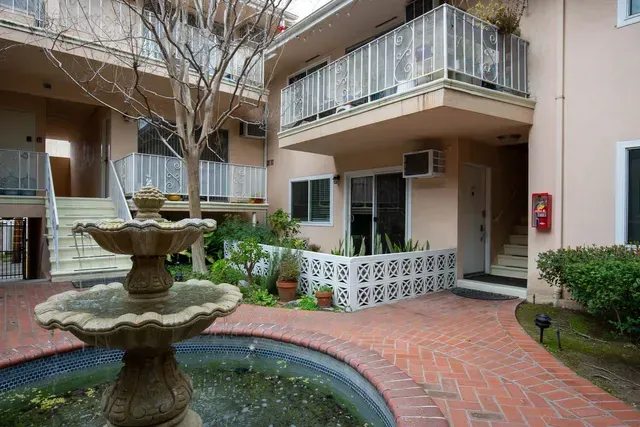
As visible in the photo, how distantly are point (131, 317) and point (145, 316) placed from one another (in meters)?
0.08

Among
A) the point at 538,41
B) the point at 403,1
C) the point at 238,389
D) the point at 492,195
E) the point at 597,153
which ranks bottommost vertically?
the point at 238,389

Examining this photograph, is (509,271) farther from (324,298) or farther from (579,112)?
(324,298)

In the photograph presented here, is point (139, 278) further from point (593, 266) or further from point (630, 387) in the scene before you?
point (593, 266)

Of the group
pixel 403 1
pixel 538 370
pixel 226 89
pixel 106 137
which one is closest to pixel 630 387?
pixel 538 370

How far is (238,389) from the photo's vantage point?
3.55m

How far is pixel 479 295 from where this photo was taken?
6332mm

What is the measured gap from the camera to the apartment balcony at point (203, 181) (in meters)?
8.41

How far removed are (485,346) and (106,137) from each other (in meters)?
10.6

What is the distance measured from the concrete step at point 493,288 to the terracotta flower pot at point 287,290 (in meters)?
3.28

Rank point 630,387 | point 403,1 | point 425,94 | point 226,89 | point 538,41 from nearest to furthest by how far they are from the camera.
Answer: point 630,387
point 425,94
point 538,41
point 403,1
point 226,89

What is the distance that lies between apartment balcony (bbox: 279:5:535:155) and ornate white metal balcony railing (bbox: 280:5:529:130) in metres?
0.01

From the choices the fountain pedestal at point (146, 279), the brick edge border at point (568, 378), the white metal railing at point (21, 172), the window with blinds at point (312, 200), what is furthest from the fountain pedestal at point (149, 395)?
the white metal railing at point (21, 172)

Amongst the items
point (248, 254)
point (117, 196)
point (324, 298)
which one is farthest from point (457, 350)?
point (117, 196)

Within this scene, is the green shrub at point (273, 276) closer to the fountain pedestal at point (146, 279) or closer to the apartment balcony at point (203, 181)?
the apartment balcony at point (203, 181)
